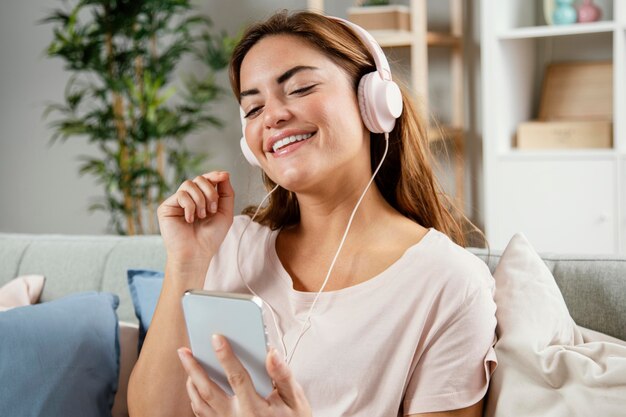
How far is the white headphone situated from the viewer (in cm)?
135

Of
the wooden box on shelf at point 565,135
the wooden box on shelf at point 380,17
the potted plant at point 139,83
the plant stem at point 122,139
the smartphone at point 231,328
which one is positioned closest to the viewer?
the smartphone at point 231,328

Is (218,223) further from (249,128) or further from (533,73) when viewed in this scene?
(533,73)

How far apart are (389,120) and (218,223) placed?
0.37 m

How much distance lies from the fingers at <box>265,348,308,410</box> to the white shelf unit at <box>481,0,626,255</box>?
2.02 metres

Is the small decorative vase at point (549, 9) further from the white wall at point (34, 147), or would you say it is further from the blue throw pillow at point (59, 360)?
the white wall at point (34, 147)

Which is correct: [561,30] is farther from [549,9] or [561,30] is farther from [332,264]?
[332,264]

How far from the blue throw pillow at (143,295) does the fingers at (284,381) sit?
2.20ft

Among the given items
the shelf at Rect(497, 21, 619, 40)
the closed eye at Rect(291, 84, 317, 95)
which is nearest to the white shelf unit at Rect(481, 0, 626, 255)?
the shelf at Rect(497, 21, 619, 40)

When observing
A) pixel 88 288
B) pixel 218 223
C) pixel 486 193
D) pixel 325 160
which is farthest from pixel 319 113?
pixel 486 193

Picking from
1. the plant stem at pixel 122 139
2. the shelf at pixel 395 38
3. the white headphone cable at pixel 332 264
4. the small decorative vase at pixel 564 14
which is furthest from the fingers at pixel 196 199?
the plant stem at pixel 122 139

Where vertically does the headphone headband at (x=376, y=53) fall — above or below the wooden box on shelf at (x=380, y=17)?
below

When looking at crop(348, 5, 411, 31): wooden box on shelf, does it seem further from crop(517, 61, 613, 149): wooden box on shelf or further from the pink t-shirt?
the pink t-shirt

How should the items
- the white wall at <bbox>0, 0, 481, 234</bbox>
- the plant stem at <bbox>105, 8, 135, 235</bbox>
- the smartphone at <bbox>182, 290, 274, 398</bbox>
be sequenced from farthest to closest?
the white wall at <bbox>0, 0, 481, 234</bbox> → the plant stem at <bbox>105, 8, 135, 235</bbox> → the smartphone at <bbox>182, 290, 274, 398</bbox>

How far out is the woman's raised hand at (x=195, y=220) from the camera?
1.47 meters
